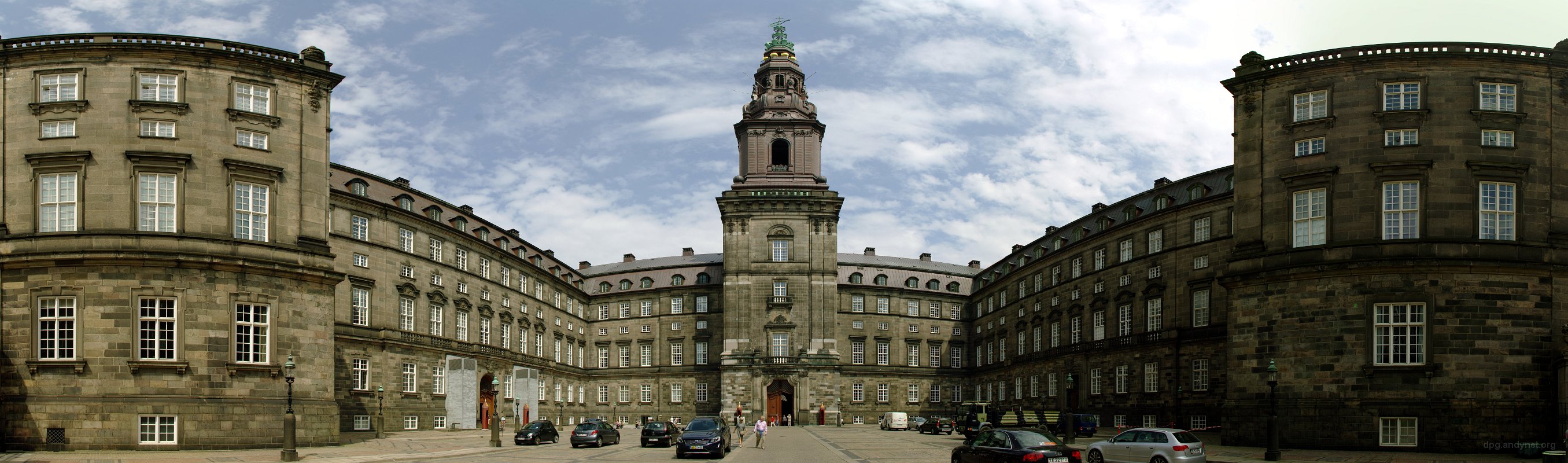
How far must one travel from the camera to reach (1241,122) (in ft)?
149

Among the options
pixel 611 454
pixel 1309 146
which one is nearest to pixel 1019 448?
pixel 611 454

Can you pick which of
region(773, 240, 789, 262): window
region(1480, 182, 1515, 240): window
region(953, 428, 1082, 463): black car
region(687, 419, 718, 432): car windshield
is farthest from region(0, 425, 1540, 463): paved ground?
region(773, 240, 789, 262): window

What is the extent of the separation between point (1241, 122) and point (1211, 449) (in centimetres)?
1240

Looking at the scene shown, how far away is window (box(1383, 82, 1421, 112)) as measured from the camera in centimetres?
4191

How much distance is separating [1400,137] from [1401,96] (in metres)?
1.51

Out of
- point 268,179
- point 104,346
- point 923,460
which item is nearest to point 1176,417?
point 923,460

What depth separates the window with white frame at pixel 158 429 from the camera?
132 feet

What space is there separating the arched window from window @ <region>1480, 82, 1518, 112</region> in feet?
208

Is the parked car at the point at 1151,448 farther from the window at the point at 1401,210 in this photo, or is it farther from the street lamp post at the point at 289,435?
the street lamp post at the point at 289,435

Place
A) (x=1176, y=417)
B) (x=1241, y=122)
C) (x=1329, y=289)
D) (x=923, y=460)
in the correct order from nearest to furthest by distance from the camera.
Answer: (x=923, y=460) < (x=1329, y=289) < (x=1241, y=122) < (x=1176, y=417)

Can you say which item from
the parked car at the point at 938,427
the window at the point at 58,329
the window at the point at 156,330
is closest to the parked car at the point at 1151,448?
the window at the point at 156,330

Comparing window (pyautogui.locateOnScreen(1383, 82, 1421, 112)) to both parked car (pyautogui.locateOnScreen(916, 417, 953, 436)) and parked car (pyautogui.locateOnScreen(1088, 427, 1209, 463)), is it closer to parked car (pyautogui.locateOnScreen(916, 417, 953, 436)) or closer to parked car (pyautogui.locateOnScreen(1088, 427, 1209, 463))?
parked car (pyautogui.locateOnScreen(1088, 427, 1209, 463))

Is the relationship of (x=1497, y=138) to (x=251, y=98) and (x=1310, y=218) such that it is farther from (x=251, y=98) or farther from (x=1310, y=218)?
(x=251, y=98)

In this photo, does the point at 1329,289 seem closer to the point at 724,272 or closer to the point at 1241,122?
the point at 1241,122
